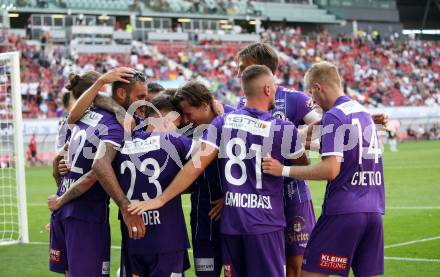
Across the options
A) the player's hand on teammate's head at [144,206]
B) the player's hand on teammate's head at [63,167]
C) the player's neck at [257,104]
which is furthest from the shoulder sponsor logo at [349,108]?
the player's hand on teammate's head at [63,167]

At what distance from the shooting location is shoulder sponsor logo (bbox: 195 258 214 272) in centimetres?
662

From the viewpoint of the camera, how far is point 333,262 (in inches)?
240

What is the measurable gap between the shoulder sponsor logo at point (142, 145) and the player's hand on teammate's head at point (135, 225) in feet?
1.61

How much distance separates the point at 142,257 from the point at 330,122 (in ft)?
6.04

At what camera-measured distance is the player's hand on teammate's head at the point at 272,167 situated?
5.88 metres

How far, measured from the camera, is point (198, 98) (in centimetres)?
638

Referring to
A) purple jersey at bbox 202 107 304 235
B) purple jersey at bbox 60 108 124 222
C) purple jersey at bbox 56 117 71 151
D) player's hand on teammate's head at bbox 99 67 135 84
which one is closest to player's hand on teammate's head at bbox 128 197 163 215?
purple jersey at bbox 202 107 304 235

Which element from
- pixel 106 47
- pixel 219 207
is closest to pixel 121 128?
pixel 219 207

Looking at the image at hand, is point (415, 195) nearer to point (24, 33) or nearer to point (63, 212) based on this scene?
point (63, 212)

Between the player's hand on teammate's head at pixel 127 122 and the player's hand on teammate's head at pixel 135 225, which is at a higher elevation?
the player's hand on teammate's head at pixel 127 122

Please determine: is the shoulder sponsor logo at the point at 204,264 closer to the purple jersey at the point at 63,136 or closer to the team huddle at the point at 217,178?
the team huddle at the point at 217,178

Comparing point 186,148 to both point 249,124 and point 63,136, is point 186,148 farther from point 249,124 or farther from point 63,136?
point 63,136

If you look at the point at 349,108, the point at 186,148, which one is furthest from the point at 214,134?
the point at 349,108

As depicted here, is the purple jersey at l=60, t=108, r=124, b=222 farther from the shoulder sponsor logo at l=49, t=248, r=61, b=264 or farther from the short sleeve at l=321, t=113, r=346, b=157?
the short sleeve at l=321, t=113, r=346, b=157
